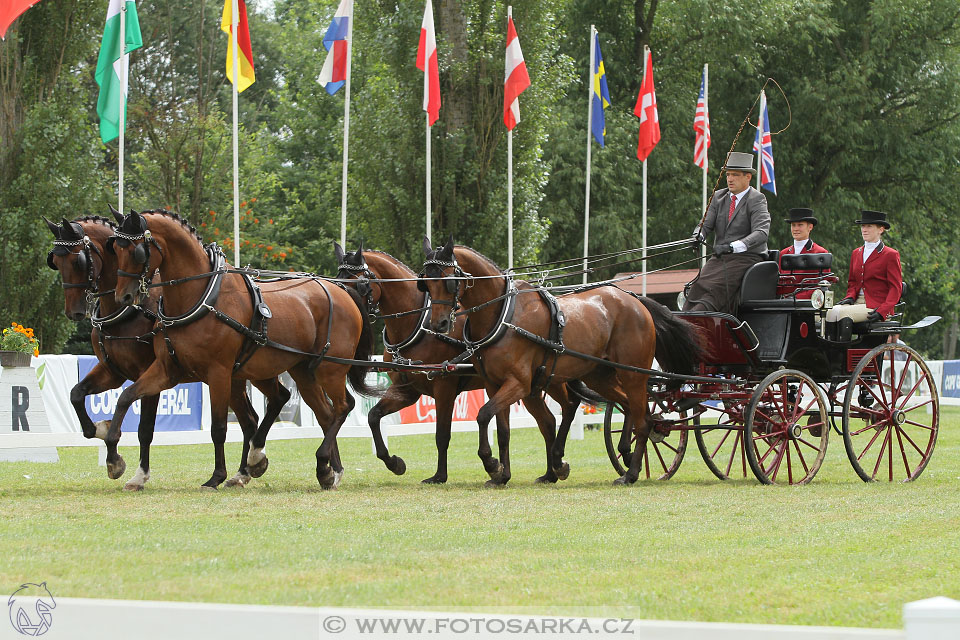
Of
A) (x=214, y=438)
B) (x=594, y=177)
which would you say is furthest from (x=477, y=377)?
(x=594, y=177)

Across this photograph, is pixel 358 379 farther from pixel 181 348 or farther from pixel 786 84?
pixel 786 84

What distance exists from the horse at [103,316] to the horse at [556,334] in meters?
2.51

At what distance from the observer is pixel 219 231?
31.1m

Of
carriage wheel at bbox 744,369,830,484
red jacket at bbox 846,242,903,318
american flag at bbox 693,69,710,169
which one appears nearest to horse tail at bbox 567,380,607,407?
carriage wheel at bbox 744,369,830,484

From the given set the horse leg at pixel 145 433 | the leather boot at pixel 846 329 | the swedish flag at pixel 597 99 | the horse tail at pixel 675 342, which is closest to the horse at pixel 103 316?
the horse leg at pixel 145 433

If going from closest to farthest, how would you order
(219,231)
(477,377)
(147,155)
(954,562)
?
(954,562), (477,377), (147,155), (219,231)

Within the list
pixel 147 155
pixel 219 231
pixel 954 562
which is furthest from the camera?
pixel 219 231

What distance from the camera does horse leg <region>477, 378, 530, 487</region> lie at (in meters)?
10.5

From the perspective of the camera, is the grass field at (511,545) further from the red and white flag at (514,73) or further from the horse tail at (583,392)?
the red and white flag at (514,73)

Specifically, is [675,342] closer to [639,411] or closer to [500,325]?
[639,411]

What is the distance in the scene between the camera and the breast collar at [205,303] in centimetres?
1013

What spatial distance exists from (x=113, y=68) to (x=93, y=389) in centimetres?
803

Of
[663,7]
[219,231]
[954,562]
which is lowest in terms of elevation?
[954,562]

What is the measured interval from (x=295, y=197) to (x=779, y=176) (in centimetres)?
1583
